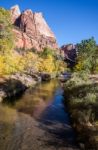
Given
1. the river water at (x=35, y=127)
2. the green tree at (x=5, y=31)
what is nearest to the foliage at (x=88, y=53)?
the green tree at (x=5, y=31)

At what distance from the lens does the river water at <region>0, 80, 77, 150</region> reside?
26403mm

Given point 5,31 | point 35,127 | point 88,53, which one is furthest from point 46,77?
point 35,127

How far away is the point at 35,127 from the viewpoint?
32.8 meters

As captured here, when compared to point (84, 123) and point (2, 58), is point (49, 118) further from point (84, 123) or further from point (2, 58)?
point (2, 58)

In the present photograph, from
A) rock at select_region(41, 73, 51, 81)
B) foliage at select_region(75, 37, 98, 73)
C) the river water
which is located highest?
foliage at select_region(75, 37, 98, 73)

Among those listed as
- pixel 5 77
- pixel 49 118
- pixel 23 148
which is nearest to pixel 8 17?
pixel 5 77

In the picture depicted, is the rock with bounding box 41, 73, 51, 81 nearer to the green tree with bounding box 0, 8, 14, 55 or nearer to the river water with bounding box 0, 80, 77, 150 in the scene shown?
the green tree with bounding box 0, 8, 14, 55

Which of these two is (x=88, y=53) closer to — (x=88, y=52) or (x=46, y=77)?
(x=88, y=52)

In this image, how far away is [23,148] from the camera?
25.1m

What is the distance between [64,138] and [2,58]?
39348 mm

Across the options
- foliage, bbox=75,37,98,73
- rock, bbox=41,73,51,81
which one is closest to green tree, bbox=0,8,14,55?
foliage, bbox=75,37,98,73

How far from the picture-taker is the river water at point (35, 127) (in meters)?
26.4

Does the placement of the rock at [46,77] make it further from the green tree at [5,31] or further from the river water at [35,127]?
the river water at [35,127]

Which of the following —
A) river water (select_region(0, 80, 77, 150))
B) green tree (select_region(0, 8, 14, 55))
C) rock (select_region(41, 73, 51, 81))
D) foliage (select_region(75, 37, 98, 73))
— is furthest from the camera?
rock (select_region(41, 73, 51, 81))
